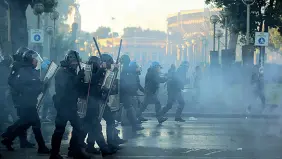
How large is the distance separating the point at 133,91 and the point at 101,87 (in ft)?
12.4

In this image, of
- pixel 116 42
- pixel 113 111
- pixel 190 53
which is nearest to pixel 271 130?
pixel 113 111

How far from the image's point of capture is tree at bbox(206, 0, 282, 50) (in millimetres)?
26781

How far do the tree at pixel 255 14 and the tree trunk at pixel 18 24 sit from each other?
1058 centimetres

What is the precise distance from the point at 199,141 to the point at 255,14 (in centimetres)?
1678

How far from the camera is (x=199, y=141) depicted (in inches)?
467

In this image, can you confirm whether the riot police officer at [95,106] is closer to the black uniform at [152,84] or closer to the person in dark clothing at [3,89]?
the person in dark clothing at [3,89]

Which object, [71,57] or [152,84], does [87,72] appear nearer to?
[71,57]

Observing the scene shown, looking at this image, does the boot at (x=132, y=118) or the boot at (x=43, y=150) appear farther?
the boot at (x=132, y=118)

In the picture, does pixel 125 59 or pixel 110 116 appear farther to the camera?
pixel 125 59

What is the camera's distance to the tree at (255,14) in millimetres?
26781

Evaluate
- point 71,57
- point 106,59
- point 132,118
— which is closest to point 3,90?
point 132,118

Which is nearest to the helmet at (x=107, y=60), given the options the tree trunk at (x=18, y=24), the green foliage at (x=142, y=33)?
the tree trunk at (x=18, y=24)

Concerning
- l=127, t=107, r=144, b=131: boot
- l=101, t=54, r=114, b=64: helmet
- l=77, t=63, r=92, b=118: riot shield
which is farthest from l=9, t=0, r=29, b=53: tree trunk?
l=77, t=63, r=92, b=118: riot shield

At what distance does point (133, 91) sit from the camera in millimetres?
13695
